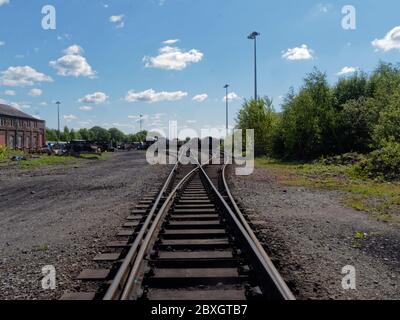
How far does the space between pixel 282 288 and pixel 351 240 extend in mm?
3041

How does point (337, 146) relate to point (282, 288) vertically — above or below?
above

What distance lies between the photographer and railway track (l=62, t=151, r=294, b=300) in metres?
4.09

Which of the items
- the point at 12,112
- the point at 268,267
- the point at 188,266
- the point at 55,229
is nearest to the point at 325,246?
the point at 268,267

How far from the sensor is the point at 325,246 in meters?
6.08

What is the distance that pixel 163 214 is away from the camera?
25.9 ft

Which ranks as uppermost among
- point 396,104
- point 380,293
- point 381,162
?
point 396,104

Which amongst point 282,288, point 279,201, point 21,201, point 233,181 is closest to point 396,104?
point 233,181

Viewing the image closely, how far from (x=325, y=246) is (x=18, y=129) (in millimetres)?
88548

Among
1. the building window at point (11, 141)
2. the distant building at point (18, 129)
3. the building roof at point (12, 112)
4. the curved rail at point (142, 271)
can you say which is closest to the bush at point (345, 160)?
the curved rail at point (142, 271)

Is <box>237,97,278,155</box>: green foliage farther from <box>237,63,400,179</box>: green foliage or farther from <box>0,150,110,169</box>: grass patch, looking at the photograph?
<box>0,150,110,169</box>: grass patch

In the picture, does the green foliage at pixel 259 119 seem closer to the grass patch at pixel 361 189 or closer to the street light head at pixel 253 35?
the street light head at pixel 253 35

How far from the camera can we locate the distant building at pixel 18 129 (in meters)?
78.8

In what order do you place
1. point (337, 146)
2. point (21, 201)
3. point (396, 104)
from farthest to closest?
point (337, 146)
point (396, 104)
point (21, 201)
